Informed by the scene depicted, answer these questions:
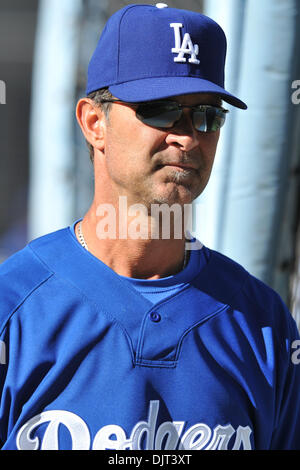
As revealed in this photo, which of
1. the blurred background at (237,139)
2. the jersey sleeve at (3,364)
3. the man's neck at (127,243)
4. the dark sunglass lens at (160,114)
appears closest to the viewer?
the jersey sleeve at (3,364)

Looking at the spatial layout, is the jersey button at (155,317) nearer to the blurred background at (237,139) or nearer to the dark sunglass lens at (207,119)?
the dark sunglass lens at (207,119)

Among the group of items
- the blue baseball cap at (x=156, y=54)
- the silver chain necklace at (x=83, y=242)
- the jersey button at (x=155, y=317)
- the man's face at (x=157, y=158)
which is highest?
the blue baseball cap at (x=156, y=54)

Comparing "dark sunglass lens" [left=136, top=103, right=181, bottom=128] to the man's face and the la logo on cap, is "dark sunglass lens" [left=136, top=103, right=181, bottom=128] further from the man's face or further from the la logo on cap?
the la logo on cap

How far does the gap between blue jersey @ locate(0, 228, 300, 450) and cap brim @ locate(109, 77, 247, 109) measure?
17.9 inches

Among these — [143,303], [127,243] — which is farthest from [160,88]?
[143,303]

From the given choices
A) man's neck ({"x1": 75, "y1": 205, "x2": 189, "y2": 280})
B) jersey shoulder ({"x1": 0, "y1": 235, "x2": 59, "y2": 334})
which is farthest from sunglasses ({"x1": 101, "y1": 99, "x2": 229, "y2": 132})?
jersey shoulder ({"x1": 0, "y1": 235, "x2": 59, "y2": 334})

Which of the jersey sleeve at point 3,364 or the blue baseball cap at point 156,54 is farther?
A: the blue baseball cap at point 156,54

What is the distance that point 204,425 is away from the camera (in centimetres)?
163

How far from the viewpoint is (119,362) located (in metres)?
1.57

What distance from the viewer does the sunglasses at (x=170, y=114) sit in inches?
64.6

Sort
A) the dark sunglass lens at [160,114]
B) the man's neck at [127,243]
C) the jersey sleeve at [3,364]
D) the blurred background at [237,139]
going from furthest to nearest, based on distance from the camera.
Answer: the blurred background at [237,139] < the man's neck at [127,243] < the dark sunglass lens at [160,114] < the jersey sleeve at [3,364]

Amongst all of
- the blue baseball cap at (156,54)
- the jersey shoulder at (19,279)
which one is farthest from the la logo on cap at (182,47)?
the jersey shoulder at (19,279)
